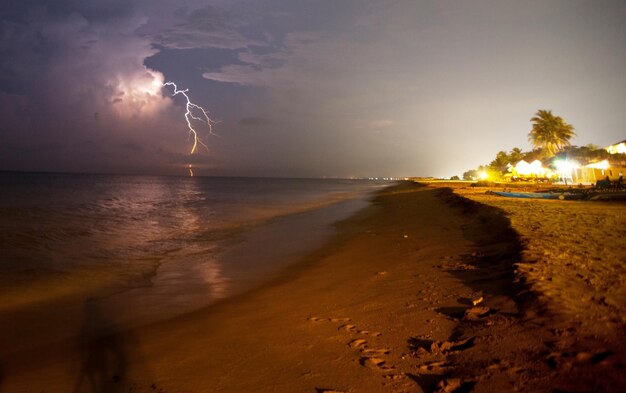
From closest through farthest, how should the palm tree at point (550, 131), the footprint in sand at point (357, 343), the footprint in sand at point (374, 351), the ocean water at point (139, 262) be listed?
the footprint in sand at point (374, 351), the footprint in sand at point (357, 343), the ocean water at point (139, 262), the palm tree at point (550, 131)

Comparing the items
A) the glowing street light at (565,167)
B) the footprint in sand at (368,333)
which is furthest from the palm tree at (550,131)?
the footprint in sand at (368,333)

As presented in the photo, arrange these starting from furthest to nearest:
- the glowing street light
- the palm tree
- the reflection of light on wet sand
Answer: the palm tree, the glowing street light, the reflection of light on wet sand

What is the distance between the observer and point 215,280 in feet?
30.3

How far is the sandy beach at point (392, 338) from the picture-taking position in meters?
3.66

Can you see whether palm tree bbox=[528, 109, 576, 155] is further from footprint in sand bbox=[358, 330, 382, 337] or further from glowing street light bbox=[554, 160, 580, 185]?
footprint in sand bbox=[358, 330, 382, 337]

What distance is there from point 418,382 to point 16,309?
334 inches

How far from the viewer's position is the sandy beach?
12.0 feet

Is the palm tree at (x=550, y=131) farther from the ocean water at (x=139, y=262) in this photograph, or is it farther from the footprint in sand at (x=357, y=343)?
the footprint in sand at (x=357, y=343)

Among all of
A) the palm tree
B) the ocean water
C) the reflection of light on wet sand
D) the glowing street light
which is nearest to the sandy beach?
the reflection of light on wet sand

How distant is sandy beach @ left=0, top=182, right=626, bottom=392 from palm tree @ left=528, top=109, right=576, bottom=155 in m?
65.2

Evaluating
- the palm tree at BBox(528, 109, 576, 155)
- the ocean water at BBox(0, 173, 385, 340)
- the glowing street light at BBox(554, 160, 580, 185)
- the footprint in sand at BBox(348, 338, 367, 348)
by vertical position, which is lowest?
the ocean water at BBox(0, 173, 385, 340)

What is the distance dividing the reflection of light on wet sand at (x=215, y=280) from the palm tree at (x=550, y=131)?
230ft

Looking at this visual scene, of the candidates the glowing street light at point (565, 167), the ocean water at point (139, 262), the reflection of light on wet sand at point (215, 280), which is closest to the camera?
the ocean water at point (139, 262)

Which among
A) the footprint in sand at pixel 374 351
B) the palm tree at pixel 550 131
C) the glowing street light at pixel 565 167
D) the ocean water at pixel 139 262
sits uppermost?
the palm tree at pixel 550 131
